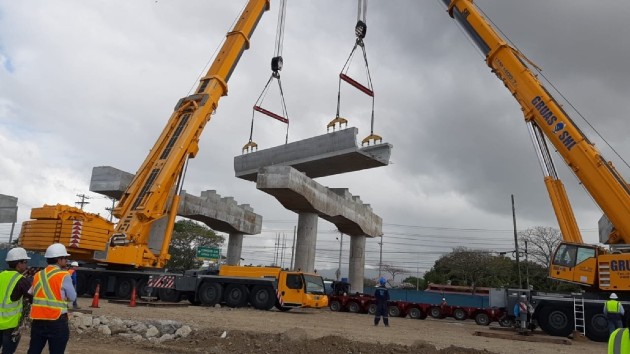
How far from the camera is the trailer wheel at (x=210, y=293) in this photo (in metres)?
20.4

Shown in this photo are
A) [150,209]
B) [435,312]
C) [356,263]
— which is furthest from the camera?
[356,263]

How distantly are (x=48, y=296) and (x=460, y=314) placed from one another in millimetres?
21122

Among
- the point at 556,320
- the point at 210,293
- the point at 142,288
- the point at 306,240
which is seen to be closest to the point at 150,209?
the point at 142,288

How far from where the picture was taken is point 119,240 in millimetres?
18219

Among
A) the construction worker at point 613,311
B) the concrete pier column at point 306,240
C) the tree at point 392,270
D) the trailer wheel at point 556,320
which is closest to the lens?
the construction worker at point 613,311

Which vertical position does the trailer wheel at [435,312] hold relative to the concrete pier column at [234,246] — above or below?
below

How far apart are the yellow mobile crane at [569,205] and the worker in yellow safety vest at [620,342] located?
42.9 feet

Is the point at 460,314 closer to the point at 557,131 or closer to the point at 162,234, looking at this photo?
the point at 557,131

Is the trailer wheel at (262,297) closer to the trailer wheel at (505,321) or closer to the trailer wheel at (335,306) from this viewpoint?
the trailer wheel at (335,306)

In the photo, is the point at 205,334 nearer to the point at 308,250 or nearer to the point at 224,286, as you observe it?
the point at 224,286

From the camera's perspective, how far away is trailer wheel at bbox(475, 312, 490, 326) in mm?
21703

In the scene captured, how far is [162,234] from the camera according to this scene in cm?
1952

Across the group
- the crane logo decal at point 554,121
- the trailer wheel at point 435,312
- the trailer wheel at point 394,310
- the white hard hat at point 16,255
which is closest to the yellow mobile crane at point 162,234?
the trailer wheel at point 394,310

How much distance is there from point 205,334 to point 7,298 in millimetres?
4686
